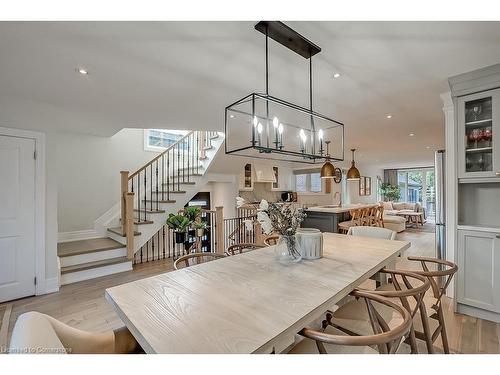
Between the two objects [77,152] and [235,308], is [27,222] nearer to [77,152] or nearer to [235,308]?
[77,152]

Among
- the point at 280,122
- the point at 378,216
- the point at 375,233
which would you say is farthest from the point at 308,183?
the point at 280,122

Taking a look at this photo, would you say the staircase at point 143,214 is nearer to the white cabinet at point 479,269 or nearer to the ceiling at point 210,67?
the ceiling at point 210,67

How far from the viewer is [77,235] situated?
458 cm

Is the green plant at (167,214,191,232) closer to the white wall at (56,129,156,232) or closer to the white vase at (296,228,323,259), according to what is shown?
the white wall at (56,129,156,232)

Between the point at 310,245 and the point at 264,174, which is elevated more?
the point at 264,174

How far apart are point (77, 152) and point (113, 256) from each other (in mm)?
2077

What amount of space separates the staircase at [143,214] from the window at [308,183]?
14.9ft

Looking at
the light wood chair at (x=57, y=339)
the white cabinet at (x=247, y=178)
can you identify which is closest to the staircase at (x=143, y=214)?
the white cabinet at (x=247, y=178)

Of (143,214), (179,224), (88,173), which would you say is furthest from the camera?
(143,214)

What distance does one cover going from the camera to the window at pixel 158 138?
Answer: 561 centimetres

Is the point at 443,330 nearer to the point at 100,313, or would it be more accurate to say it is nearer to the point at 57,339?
the point at 57,339

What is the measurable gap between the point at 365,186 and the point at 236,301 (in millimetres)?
10609

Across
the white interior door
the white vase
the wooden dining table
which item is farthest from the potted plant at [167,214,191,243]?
the white vase

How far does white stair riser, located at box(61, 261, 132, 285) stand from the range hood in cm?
439
